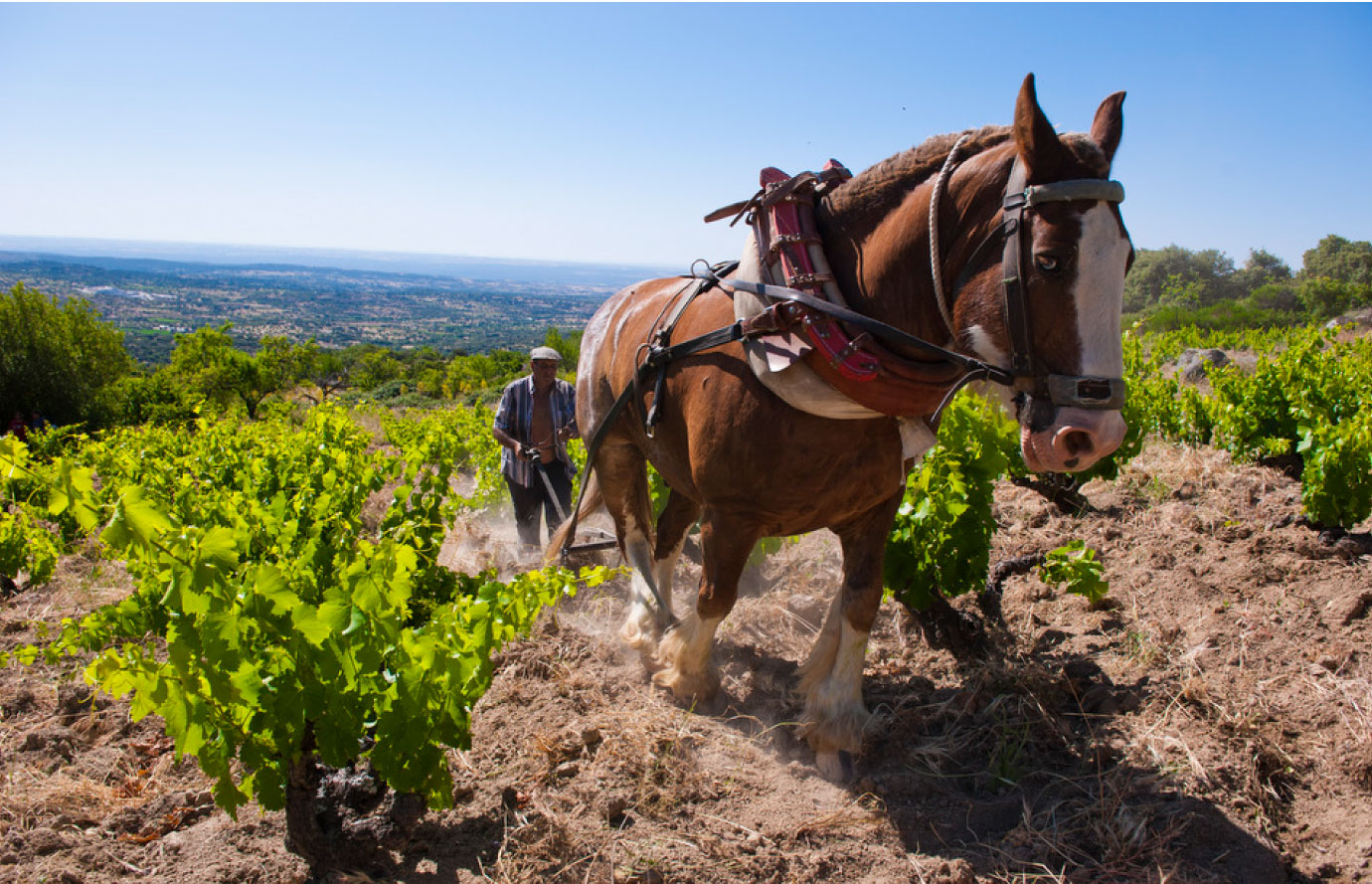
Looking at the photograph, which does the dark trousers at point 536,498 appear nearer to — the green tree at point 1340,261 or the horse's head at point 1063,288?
the horse's head at point 1063,288

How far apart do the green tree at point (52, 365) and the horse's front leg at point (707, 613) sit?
35.0m

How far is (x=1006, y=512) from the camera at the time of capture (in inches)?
224

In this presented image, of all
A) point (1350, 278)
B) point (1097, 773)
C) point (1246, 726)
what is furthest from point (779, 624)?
point (1350, 278)

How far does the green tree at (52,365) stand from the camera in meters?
30.4

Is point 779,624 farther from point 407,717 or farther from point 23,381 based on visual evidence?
point 23,381

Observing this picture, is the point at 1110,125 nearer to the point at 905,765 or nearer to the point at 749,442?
the point at 749,442

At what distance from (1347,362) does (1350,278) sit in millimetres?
46113

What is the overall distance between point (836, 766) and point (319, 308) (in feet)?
452

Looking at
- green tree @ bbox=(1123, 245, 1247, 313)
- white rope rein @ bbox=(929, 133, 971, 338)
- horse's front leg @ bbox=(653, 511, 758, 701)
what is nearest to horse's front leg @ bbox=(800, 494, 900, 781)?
horse's front leg @ bbox=(653, 511, 758, 701)

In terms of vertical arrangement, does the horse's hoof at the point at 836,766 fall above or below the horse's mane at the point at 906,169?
below

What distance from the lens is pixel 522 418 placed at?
19.5 ft

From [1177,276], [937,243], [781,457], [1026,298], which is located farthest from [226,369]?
[1177,276]

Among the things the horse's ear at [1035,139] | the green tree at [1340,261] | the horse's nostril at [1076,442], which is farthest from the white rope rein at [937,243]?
the green tree at [1340,261]

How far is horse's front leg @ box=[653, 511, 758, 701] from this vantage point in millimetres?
2816
